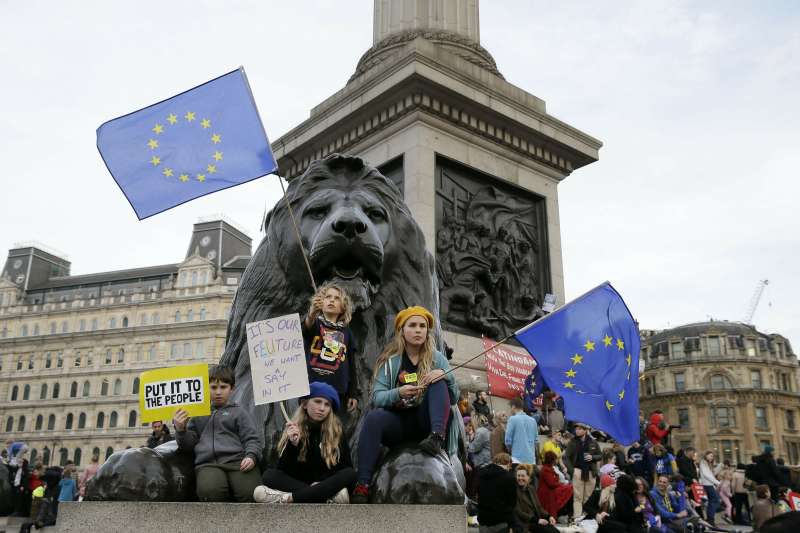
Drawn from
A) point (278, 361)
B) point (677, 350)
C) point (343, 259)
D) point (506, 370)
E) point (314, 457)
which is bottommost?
point (314, 457)

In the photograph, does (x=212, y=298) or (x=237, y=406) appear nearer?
(x=237, y=406)

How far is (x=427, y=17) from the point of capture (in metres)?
13.5

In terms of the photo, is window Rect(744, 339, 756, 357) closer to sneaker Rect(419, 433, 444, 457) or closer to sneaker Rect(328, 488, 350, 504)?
sneaker Rect(419, 433, 444, 457)

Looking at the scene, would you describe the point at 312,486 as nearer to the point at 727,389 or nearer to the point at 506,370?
the point at 506,370

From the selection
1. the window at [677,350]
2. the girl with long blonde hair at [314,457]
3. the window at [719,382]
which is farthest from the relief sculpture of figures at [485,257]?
the window at [677,350]

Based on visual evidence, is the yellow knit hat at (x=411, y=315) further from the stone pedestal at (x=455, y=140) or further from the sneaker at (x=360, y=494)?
the stone pedestal at (x=455, y=140)

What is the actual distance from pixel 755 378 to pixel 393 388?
80.4 m

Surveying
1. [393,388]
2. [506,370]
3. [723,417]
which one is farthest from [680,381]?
[393,388]

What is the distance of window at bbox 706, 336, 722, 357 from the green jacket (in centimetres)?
7922

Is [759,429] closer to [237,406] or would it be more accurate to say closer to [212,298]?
[212,298]

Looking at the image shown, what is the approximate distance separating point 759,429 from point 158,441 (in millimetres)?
74089

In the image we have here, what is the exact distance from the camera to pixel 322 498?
11.0 feet

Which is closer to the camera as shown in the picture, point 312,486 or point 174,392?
point 312,486

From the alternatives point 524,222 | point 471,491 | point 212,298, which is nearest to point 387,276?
point 471,491
